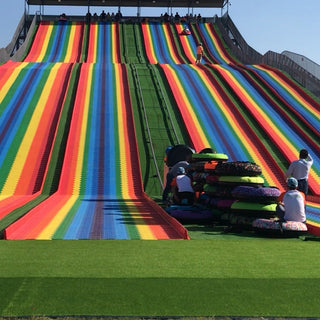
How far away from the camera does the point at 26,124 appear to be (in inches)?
768

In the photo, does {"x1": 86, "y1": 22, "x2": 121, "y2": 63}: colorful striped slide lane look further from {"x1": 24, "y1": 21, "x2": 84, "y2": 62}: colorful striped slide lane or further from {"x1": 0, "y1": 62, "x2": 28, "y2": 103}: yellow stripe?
{"x1": 0, "y1": 62, "x2": 28, "y2": 103}: yellow stripe

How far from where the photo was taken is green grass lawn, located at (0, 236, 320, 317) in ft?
14.5

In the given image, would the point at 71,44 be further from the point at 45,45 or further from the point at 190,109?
the point at 190,109

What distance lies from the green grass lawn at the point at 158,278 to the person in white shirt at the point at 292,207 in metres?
1.16

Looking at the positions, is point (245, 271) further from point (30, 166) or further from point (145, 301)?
point (30, 166)

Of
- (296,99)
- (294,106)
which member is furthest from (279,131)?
(296,99)

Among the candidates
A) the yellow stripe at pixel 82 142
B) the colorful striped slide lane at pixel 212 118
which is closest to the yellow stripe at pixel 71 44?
the colorful striped slide lane at pixel 212 118

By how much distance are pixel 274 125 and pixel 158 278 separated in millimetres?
15907

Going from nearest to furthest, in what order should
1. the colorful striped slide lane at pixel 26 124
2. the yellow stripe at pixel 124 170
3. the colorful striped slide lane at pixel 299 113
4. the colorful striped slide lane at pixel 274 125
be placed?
the yellow stripe at pixel 124 170 < the colorful striped slide lane at pixel 26 124 < the colorful striped slide lane at pixel 274 125 < the colorful striped slide lane at pixel 299 113

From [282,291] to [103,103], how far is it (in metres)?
17.9

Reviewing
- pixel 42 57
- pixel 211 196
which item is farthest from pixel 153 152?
pixel 42 57

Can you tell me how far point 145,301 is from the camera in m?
4.59

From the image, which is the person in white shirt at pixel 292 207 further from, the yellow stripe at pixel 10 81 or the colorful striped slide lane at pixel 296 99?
the yellow stripe at pixel 10 81

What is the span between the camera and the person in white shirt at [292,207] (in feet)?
28.6
